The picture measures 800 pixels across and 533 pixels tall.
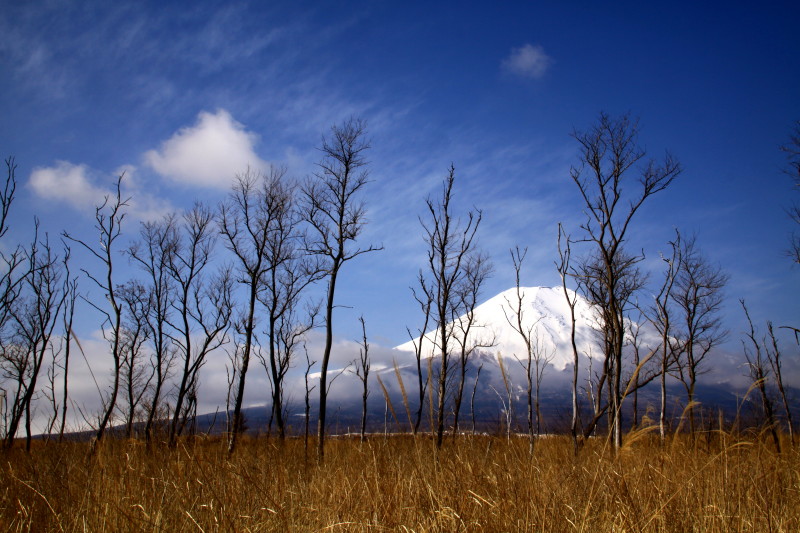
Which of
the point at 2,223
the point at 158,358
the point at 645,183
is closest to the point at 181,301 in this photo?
the point at 158,358

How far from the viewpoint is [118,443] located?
19.5ft

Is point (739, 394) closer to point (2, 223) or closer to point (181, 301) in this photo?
point (2, 223)

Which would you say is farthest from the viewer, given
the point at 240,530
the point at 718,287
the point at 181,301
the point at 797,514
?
the point at 718,287

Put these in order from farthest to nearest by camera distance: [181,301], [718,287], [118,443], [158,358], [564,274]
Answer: [718,287]
[158,358]
[181,301]
[564,274]
[118,443]

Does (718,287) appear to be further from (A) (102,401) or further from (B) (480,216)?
(A) (102,401)

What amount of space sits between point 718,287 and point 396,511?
2561 centimetres

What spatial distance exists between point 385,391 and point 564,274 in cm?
904

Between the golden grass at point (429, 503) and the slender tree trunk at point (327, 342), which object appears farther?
the slender tree trunk at point (327, 342)

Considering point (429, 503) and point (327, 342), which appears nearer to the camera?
point (429, 503)

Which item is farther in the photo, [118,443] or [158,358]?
[158,358]

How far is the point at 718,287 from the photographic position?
23.2 m

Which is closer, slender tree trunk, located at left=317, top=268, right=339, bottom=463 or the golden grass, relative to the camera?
the golden grass

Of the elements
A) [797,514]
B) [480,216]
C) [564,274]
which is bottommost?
[797,514]

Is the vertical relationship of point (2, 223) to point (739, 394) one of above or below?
above
